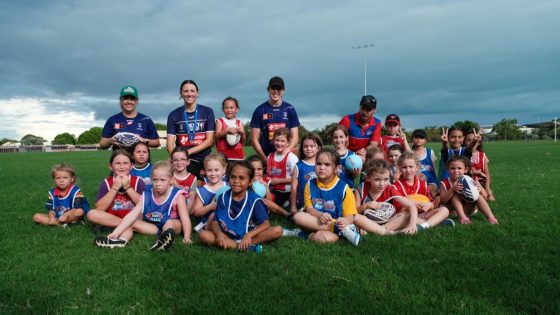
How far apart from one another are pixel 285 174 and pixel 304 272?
3225 mm

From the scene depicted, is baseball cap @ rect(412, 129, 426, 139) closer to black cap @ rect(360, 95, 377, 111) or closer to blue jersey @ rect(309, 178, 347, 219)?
black cap @ rect(360, 95, 377, 111)

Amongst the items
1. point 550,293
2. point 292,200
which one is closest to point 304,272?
point 550,293


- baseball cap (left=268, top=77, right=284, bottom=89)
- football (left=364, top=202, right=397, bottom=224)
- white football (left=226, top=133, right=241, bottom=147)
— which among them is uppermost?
baseball cap (left=268, top=77, right=284, bottom=89)

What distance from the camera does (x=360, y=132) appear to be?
25.2 feet

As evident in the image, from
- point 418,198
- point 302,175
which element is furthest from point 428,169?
point 302,175

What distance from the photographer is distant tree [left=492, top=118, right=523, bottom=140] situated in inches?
3577

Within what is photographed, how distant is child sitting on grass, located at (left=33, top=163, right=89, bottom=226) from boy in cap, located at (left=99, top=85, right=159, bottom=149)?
2.86 ft

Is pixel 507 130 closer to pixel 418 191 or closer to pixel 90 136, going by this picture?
pixel 418 191

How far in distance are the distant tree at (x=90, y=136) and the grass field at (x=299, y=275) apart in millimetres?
155044

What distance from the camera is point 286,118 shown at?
7656 millimetres

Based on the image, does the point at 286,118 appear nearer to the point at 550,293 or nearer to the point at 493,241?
the point at 493,241

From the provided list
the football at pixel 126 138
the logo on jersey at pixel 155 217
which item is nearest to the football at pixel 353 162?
the logo on jersey at pixel 155 217

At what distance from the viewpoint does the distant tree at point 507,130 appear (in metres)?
90.8

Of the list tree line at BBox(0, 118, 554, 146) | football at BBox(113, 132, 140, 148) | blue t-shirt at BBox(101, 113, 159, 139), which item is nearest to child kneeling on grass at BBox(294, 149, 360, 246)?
football at BBox(113, 132, 140, 148)
